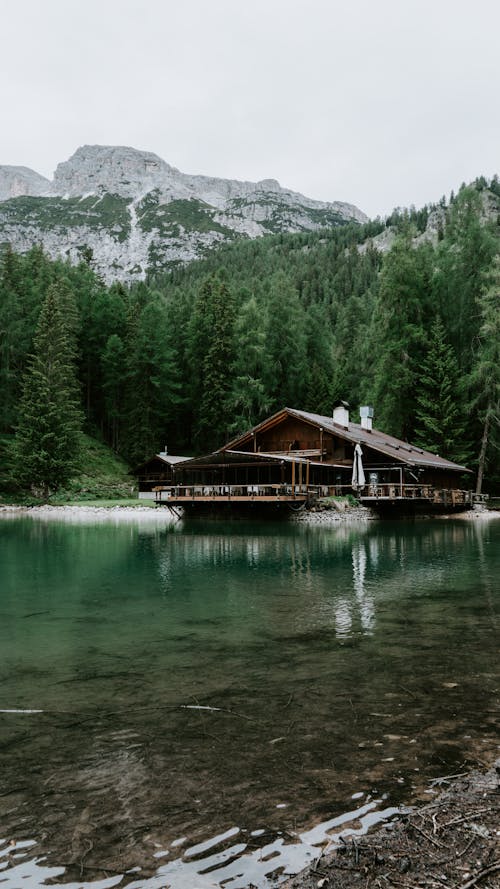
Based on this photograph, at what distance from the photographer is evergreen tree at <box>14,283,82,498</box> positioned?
163ft

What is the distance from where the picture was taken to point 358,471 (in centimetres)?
3912

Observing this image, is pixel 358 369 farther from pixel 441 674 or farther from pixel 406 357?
pixel 441 674

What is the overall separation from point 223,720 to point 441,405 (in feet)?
156

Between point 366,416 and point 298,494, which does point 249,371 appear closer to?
point 366,416

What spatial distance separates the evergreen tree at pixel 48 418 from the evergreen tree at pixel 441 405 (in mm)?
29562

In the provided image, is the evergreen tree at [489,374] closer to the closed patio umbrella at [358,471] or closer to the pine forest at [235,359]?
the pine forest at [235,359]

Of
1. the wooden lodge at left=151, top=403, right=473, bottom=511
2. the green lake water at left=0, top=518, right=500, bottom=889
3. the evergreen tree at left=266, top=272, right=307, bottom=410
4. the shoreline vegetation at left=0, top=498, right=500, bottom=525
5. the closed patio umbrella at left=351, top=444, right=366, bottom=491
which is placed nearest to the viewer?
the green lake water at left=0, top=518, right=500, bottom=889

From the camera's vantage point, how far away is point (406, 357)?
52.1m

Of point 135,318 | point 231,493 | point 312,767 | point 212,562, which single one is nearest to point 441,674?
point 312,767

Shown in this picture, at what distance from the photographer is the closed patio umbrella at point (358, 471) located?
127 feet

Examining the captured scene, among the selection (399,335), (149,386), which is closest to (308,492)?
(399,335)

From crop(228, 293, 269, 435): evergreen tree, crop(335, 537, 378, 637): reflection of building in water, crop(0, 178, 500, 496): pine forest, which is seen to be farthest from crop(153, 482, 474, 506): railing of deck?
crop(228, 293, 269, 435): evergreen tree

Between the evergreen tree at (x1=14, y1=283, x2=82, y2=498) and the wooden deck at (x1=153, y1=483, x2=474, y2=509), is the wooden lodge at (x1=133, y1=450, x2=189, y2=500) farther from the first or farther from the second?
the wooden deck at (x1=153, y1=483, x2=474, y2=509)

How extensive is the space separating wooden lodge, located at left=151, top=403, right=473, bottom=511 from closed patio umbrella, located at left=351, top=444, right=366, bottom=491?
64mm
